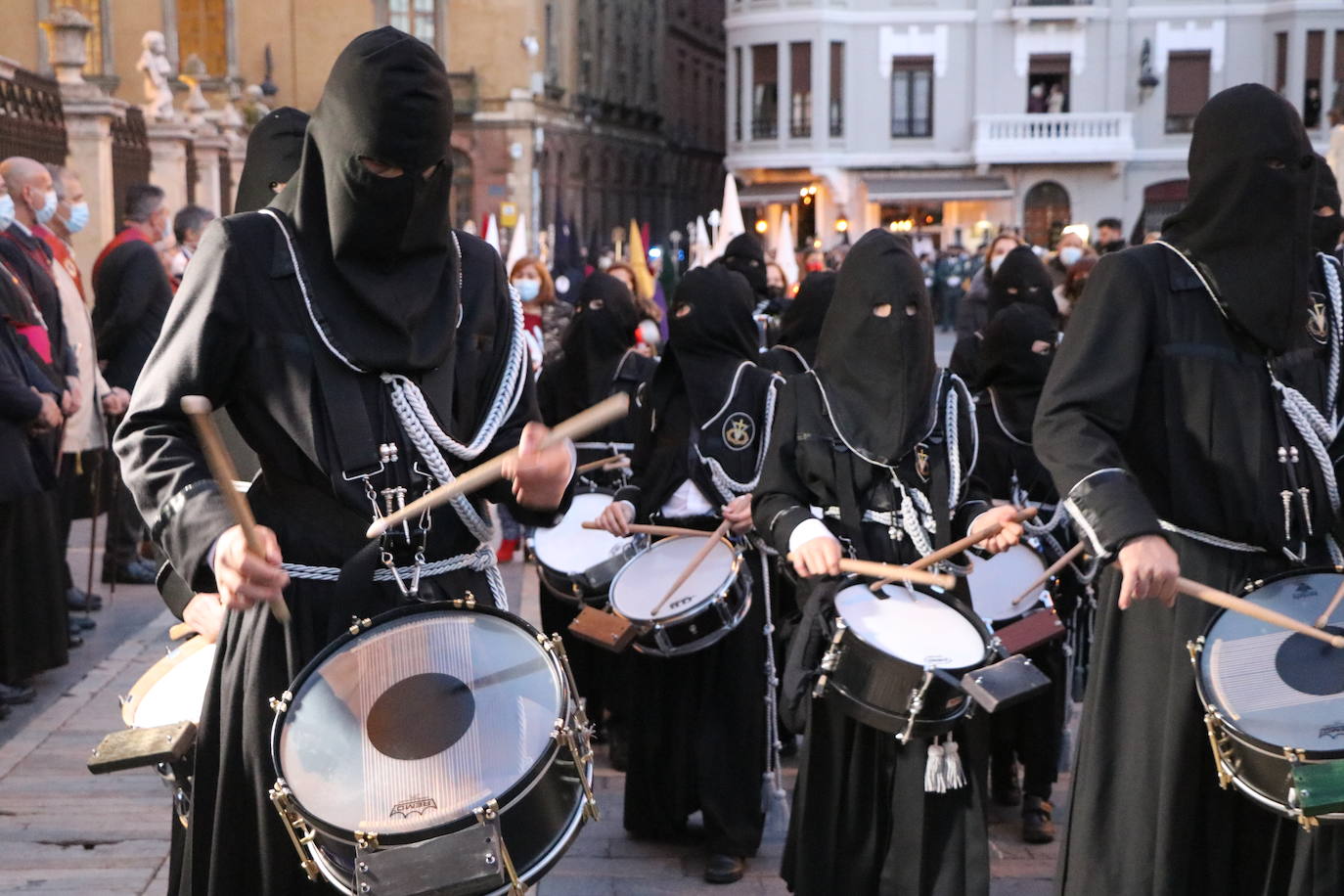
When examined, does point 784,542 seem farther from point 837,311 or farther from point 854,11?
point 854,11

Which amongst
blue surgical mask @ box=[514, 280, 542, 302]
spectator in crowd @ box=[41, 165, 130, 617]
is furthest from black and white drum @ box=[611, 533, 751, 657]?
blue surgical mask @ box=[514, 280, 542, 302]

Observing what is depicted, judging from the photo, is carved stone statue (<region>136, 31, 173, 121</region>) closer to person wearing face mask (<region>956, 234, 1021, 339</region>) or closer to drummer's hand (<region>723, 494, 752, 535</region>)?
person wearing face mask (<region>956, 234, 1021, 339</region>)

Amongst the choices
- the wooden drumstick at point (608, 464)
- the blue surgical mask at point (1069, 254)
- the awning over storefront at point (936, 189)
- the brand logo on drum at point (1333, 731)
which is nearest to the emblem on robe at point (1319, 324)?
the brand logo on drum at point (1333, 731)

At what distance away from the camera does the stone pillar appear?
20.3 meters

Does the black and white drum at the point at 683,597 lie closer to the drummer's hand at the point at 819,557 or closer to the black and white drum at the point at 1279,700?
the drummer's hand at the point at 819,557

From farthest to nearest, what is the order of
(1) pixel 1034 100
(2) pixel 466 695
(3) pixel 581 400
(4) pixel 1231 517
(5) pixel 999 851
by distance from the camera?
(1) pixel 1034 100
(3) pixel 581 400
(5) pixel 999 851
(4) pixel 1231 517
(2) pixel 466 695

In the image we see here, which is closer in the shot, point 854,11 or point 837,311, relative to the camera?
point 837,311

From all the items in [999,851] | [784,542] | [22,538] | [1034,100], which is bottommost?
[999,851]

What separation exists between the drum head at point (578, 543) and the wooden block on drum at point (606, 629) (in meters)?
0.72

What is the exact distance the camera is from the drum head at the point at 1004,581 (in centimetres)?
570

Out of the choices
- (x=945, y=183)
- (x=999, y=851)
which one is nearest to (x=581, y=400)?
(x=999, y=851)

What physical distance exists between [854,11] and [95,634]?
141ft

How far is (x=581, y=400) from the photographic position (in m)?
8.59

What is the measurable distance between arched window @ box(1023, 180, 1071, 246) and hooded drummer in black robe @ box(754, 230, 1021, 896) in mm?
44751
